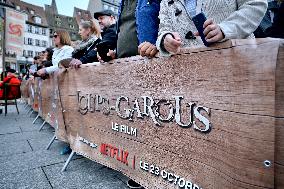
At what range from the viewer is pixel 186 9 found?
5.74 ft

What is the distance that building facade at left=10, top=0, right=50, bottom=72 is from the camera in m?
51.5

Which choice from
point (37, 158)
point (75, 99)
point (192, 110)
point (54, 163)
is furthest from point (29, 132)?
point (192, 110)

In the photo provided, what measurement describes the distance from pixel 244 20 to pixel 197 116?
1.98 feet

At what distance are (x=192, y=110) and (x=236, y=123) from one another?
28 cm

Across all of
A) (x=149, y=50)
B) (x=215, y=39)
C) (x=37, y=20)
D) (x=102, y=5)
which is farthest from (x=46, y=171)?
(x=37, y=20)

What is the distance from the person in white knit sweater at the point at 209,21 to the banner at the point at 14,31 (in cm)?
1088

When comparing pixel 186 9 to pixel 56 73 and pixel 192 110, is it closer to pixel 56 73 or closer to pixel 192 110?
pixel 192 110

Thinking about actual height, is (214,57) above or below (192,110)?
above

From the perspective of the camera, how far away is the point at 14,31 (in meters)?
11.2

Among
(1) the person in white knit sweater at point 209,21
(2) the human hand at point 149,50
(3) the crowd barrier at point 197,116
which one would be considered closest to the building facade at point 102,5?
(3) the crowd barrier at point 197,116

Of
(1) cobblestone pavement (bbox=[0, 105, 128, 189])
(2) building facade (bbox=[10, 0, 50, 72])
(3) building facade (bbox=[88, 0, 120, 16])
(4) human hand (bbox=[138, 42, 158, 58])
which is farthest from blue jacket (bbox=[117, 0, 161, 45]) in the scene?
(2) building facade (bbox=[10, 0, 50, 72])

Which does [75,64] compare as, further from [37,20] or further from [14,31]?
[37,20]

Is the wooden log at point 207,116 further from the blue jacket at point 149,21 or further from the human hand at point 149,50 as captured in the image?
the blue jacket at point 149,21

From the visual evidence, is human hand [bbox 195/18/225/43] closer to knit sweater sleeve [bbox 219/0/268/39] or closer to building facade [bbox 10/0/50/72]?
knit sweater sleeve [bbox 219/0/268/39]
